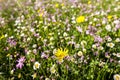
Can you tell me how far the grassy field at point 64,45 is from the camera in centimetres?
308

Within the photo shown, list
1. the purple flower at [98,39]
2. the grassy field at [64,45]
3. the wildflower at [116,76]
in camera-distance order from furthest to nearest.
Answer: the purple flower at [98,39], the grassy field at [64,45], the wildflower at [116,76]

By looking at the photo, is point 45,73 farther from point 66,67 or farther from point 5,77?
point 5,77

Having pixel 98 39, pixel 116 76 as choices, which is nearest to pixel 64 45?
pixel 98 39

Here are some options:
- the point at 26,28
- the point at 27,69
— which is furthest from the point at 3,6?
the point at 27,69

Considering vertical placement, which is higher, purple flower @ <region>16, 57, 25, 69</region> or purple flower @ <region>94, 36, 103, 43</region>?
purple flower @ <region>94, 36, 103, 43</region>

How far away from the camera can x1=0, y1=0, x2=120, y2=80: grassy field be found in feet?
10.1

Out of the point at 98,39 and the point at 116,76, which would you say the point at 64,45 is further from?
the point at 116,76

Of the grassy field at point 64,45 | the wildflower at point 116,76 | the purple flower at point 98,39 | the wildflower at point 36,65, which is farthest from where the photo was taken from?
the purple flower at point 98,39

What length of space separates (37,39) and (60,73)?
873mm

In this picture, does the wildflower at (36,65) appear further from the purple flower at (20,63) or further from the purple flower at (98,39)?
the purple flower at (98,39)

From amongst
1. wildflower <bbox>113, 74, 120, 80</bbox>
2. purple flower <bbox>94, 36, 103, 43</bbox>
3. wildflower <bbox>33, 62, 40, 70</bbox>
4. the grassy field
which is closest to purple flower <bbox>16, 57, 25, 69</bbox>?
the grassy field

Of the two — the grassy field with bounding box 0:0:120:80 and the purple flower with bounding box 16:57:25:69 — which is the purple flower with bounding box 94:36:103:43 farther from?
the purple flower with bounding box 16:57:25:69

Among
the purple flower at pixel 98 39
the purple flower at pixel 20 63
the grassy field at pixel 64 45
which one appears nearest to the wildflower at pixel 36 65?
the grassy field at pixel 64 45

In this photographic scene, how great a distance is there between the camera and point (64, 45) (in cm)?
373
